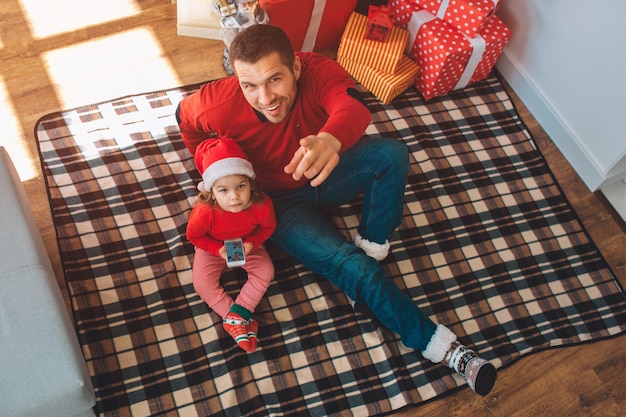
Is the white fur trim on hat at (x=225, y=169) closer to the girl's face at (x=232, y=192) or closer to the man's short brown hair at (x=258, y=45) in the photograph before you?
the girl's face at (x=232, y=192)

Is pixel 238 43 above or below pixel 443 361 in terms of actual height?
above

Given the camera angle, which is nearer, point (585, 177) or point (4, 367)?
point (4, 367)

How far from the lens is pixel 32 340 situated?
1302 millimetres

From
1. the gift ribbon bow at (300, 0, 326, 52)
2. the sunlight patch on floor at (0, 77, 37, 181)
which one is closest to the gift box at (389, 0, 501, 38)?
the gift ribbon bow at (300, 0, 326, 52)

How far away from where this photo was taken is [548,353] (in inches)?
71.0

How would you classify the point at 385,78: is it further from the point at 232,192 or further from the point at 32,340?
the point at 32,340

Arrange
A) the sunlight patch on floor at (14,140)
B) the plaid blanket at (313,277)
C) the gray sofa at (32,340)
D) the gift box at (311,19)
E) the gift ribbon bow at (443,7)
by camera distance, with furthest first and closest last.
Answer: the gift ribbon bow at (443,7), the gift box at (311,19), the sunlight patch on floor at (14,140), the plaid blanket at (313,277), the gray sofa at (32,340)

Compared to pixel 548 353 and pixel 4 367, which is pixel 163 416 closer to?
pixel 4 367

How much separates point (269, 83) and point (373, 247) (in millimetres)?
607

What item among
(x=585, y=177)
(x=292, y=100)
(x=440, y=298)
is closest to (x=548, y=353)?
(x=440, y=298)

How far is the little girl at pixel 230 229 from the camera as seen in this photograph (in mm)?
1551

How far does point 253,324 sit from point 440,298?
60 centimetres

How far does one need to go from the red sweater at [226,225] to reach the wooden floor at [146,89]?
0.47 metres

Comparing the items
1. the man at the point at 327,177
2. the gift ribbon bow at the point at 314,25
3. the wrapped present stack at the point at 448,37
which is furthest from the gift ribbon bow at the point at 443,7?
the man at the point at 327,177
